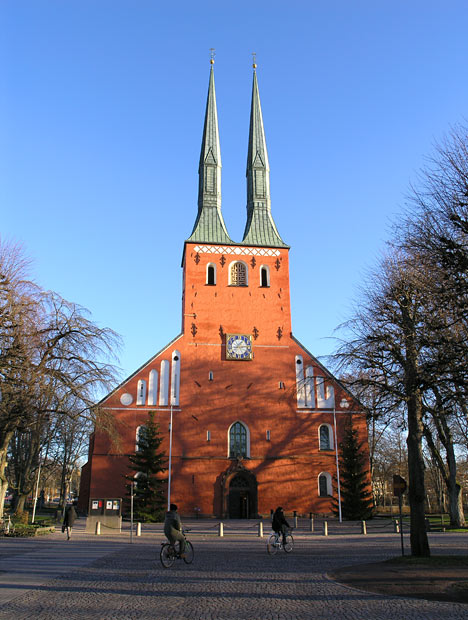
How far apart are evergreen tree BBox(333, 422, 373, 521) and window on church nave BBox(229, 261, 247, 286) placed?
12.7 metres

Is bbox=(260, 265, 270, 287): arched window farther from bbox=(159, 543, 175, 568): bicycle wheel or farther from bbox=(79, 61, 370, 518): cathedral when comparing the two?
bbox=(159, 543, 175, 568): bicycle wheel

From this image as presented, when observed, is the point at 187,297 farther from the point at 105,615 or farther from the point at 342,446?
the point at 105,615

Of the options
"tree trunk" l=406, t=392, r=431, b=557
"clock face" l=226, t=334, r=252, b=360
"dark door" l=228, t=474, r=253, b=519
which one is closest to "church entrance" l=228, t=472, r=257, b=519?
"dark door" l=228, t=474, r=253, b=519

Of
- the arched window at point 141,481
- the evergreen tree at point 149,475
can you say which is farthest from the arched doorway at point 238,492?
the arched window at point 141,481

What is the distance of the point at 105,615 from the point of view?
25.9 ft

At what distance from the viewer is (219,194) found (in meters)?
41.9

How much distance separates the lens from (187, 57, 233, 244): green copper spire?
131ft

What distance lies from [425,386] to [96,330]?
1446 cm

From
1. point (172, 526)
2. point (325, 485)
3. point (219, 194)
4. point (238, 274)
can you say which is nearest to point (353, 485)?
point (325, 485)

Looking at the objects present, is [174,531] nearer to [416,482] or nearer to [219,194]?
[416,482]

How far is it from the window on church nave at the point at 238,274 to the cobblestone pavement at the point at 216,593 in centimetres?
2479

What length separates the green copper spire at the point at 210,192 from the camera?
39.8 m

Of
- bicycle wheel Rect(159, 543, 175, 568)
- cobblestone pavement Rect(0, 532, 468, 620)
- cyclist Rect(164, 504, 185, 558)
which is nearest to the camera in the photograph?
cobblestone pavement Rect(0, 532, 468, 620)

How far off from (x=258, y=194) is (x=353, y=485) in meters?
22.0
